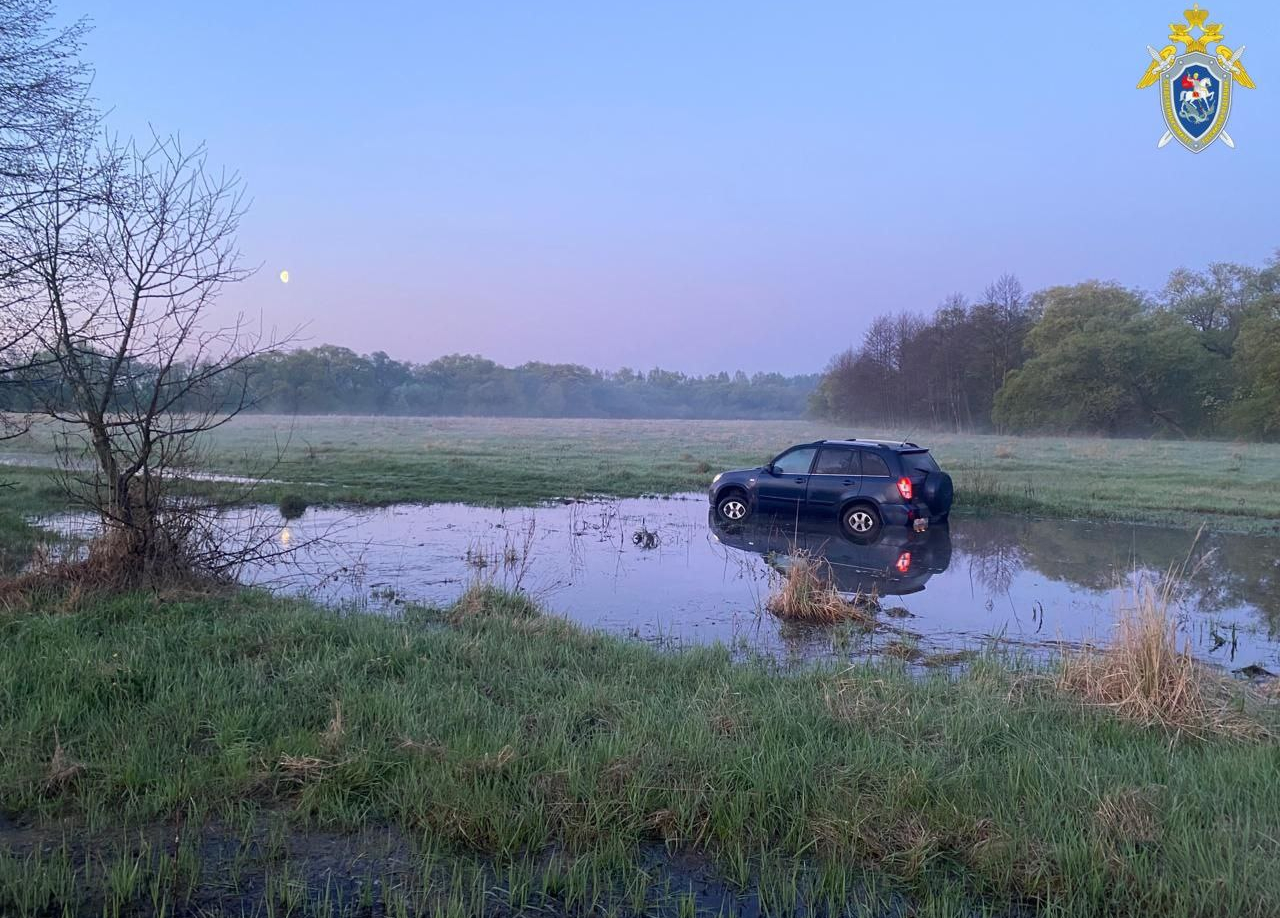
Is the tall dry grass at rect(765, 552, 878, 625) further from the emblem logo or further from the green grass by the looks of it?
the emblem logo

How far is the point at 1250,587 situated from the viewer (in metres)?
11.3

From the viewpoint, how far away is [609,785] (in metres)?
4.27

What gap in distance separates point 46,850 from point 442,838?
1.70 meters

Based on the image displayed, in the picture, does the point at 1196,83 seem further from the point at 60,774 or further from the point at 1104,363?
the point at 1104,363

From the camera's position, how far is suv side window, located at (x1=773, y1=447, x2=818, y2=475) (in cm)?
1616

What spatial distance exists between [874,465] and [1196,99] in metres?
8.58

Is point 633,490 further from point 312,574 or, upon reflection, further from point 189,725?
point 189,725

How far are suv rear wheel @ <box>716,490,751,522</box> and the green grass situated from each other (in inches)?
403

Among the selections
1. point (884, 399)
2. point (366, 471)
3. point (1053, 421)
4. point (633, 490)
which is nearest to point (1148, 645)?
point (633, 490)

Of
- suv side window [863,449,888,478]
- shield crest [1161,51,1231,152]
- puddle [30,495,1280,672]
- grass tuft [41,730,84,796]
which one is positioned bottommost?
puddle [30,495,1280,672]

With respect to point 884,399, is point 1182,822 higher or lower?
lower

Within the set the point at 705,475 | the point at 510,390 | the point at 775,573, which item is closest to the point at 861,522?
the point at 775,573

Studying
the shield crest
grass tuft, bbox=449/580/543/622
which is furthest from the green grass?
the shield crest

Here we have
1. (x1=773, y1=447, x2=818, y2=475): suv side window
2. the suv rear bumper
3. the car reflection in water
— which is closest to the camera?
the car reflection in water
